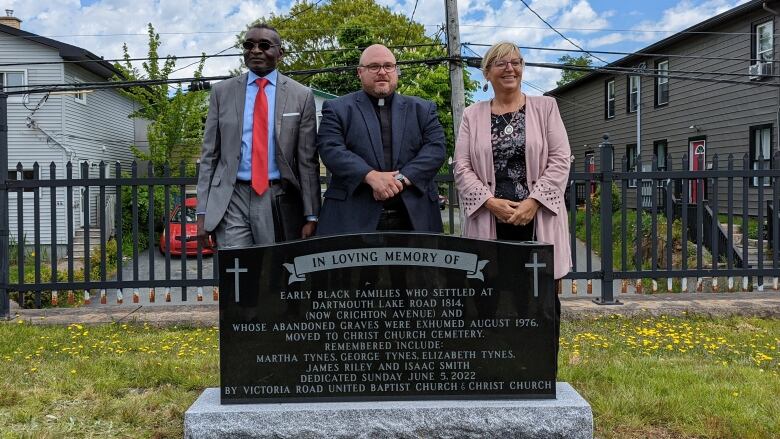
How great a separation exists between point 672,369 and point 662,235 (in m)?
9.09

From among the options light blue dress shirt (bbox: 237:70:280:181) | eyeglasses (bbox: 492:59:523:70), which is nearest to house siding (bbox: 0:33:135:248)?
light blue dress shirt (bbox: 237:70:280:181)

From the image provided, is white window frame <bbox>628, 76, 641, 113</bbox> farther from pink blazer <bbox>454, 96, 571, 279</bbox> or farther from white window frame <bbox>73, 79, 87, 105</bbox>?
pink blazer <bbox>454, 96, 571, 279</bbox>

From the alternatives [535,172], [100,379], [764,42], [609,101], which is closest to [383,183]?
[535,172]

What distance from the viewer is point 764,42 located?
55.1ft

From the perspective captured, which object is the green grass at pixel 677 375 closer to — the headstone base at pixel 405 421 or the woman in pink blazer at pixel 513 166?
the headstone base at pixel 405 421

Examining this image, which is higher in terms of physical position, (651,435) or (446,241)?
(446,241)

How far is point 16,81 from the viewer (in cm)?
1984

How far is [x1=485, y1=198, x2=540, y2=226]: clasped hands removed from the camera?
11.5ft

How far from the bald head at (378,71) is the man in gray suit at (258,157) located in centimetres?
39

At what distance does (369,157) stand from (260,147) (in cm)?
60

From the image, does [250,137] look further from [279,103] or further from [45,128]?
[45,128]

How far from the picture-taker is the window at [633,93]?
23119 millimetres

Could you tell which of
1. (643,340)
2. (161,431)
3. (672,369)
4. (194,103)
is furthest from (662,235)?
(194,103)

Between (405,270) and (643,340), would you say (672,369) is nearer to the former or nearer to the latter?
(643,340)
